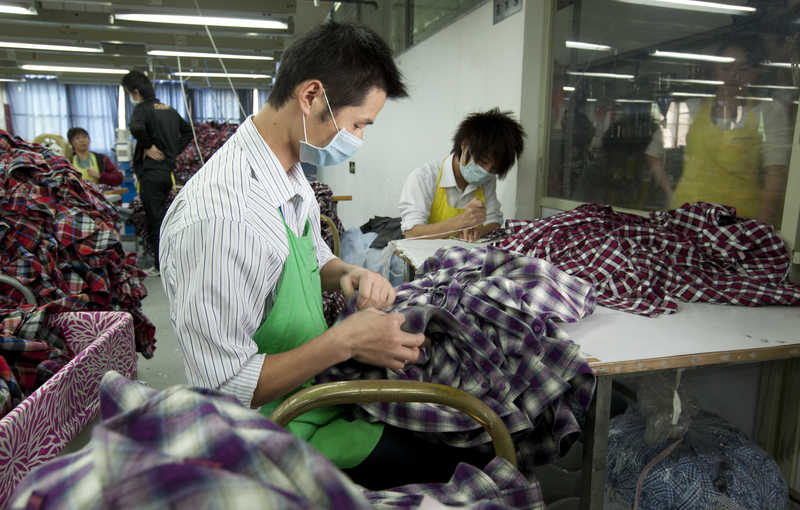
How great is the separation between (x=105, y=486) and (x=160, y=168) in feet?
17.5

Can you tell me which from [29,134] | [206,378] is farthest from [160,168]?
[29,134]

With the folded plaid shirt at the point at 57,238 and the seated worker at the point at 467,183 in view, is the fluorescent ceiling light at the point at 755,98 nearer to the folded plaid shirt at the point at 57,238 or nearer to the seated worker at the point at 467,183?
the seated worker at the point at 467,183

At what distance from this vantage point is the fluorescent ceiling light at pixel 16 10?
13.8 feet

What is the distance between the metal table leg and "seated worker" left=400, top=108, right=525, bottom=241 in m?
1.49

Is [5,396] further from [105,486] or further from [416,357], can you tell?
[105,486]

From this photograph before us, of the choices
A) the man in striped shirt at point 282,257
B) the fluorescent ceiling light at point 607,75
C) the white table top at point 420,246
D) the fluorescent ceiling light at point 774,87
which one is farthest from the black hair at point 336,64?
the fluorescent ceiling light at point 607,75

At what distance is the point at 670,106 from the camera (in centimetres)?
208

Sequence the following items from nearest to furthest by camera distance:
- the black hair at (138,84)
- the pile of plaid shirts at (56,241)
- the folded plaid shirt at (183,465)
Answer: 1. the folded plaid shirt at (183,465)
2. the pile of plaid shirts at (56,241)
3. the black hair at (138,84)

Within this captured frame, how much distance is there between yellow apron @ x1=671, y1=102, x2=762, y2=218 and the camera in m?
1.73

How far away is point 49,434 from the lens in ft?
3.67

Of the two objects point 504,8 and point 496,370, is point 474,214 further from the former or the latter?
point 496,370

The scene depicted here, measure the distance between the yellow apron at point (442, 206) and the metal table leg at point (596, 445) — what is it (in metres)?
1.84

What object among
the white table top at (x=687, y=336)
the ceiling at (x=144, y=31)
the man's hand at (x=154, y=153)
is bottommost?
the white table top at (x=687, y=336)

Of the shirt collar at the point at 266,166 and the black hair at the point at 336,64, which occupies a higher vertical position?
the black hair at the point at 336,64
